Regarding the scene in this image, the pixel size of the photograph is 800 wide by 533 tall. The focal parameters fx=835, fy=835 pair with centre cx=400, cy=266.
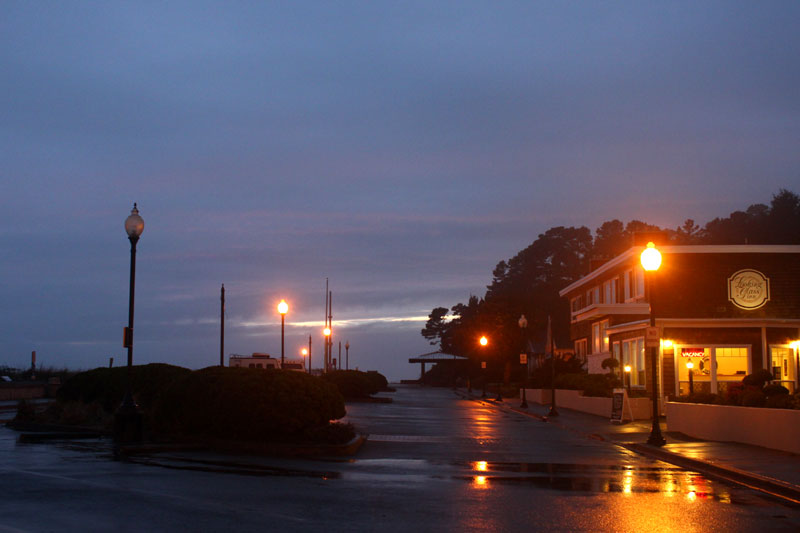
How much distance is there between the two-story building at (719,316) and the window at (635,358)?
0.15 ft

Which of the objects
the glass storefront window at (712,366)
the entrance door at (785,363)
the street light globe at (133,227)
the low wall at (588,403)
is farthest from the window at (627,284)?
the street light globe at (133,227)

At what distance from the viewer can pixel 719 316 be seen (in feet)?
120

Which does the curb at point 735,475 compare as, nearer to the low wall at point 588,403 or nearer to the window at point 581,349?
the low wall at point 588,403

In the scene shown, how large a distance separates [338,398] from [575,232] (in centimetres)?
10922

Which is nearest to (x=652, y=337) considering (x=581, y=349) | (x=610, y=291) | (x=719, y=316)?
(x=719, y=316)

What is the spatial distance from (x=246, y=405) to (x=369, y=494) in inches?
265

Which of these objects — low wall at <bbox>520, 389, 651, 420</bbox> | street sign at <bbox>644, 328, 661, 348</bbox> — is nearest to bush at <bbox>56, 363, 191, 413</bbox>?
street sign at <bbox>644, 328, 661, 348</bbox>

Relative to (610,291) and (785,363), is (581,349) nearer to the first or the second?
(610,291)

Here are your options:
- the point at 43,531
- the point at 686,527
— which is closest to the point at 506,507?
the point at 686,527

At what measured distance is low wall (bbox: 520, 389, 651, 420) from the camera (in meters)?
30.7

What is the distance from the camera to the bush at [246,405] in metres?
17.8

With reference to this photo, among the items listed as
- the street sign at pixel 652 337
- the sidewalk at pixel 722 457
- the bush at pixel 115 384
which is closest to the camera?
the sidewalk at pixel 722 457

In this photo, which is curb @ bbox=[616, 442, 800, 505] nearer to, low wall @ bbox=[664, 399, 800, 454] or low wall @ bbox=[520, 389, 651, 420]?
low wall @ bbox=[664, 399, 800, 454]

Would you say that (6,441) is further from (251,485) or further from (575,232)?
(575,232)
